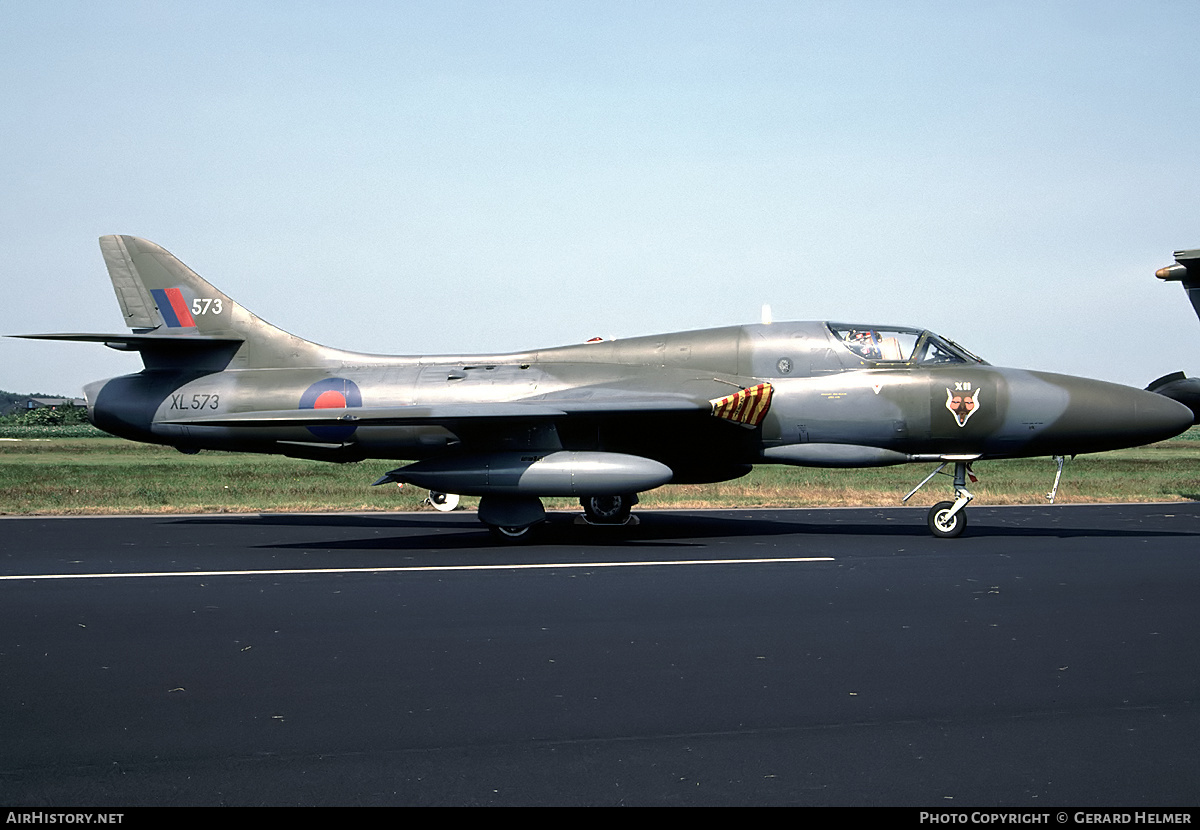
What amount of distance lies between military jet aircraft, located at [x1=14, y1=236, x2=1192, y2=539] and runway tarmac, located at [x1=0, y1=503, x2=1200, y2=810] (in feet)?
7.19

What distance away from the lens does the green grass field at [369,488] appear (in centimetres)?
2084

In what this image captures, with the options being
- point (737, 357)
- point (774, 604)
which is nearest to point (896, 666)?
point (774, 604)

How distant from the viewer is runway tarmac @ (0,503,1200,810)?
472cm

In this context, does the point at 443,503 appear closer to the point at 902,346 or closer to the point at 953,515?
the point at 902,346

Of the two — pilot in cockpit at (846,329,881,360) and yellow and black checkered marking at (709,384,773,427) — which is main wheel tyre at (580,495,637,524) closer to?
yellow and black checkered marking at (709,384,773,427)

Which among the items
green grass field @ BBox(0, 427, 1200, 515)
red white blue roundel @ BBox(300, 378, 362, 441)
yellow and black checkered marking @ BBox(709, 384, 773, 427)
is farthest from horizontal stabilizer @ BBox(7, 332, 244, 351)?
yellow and black checkered marking @ BBox(709, 384, 773, 427)

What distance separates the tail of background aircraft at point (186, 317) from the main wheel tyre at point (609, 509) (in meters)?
4.82

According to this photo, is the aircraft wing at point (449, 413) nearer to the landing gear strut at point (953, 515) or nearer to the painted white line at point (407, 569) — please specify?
the painted white line at point (407, 569)

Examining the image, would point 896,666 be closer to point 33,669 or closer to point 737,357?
point 33,669

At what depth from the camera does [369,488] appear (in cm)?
2628

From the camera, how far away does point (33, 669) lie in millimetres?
6770

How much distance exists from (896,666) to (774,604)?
2.35 meters

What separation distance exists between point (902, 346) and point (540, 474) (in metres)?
5.44

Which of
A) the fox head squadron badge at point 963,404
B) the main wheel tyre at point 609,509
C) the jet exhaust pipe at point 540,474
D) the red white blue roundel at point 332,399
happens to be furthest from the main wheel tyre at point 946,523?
the red white blue roundel at point 332,399
